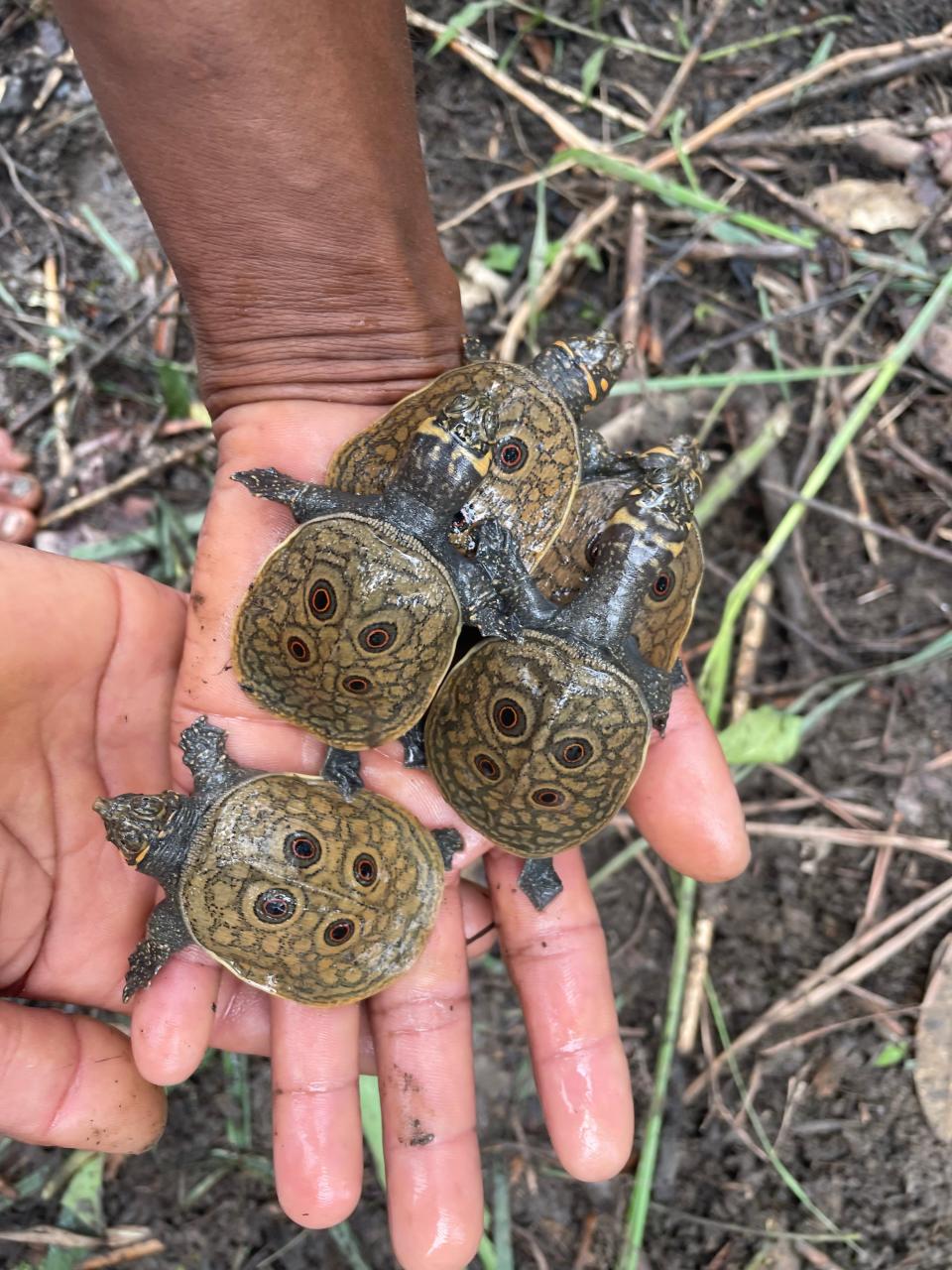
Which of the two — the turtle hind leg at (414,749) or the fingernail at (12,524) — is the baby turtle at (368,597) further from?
the fingernail at (12,524)

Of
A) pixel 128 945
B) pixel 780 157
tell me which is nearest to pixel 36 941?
pixel 128 945

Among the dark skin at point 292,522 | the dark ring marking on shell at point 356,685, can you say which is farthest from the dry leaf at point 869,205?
the dark ring marking on shell at point 356,685

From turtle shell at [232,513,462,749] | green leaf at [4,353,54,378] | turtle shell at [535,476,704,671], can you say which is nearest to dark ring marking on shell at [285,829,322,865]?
turtle shell at [232,513,462,749]

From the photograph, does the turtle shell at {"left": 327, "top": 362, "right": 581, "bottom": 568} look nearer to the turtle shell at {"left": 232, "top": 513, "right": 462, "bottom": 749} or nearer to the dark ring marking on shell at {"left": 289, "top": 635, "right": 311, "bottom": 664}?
the turtle shell at {"left": 232, "top": 513, "right": 462, "bottom": 749}

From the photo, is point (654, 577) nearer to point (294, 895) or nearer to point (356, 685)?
point (356, 685)

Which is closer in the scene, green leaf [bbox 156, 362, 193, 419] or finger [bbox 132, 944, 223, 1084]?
finger [bbox 132, 944, 223, 1084]
